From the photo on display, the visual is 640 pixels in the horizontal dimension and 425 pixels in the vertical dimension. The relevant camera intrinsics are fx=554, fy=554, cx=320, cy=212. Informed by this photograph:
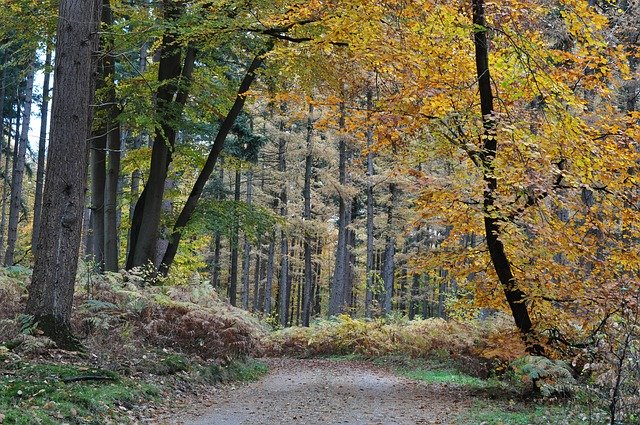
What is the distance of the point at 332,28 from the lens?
28.7 ft

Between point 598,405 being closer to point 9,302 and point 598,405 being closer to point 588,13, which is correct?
point 588,13

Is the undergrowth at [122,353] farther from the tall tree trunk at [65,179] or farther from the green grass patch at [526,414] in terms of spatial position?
the green grass patch at [526,414]

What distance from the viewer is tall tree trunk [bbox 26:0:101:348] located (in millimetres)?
7289

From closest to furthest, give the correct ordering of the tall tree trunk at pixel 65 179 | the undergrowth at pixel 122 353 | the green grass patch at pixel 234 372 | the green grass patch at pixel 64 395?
the green grass patch at pixel 64 395
the undergrowth at pixel 122 353
the tall tree trunk at pixel 65 179
the green grass patch at pixel 234 372

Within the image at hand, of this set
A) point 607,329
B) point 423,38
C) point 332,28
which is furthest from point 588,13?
point 607,329

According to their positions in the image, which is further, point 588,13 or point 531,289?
point 531,289

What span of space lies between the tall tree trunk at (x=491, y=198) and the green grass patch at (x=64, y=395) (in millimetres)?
5457

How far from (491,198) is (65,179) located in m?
6.07

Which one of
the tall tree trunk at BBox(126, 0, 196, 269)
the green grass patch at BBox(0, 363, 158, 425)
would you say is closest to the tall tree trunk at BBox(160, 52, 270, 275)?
the tall tree trunk at BBox(126, 0, 196, 269)

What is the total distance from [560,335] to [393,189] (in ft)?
54.3

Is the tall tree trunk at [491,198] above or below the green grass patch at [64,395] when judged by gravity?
above

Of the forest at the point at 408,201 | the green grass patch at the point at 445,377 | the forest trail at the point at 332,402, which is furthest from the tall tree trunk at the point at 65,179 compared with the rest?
the green grass patch at the point at 445,377

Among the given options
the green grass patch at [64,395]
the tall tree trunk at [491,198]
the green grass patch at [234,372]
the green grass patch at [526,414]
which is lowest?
the green grass patch at [234,372]

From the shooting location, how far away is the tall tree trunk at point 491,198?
8.30 meters
